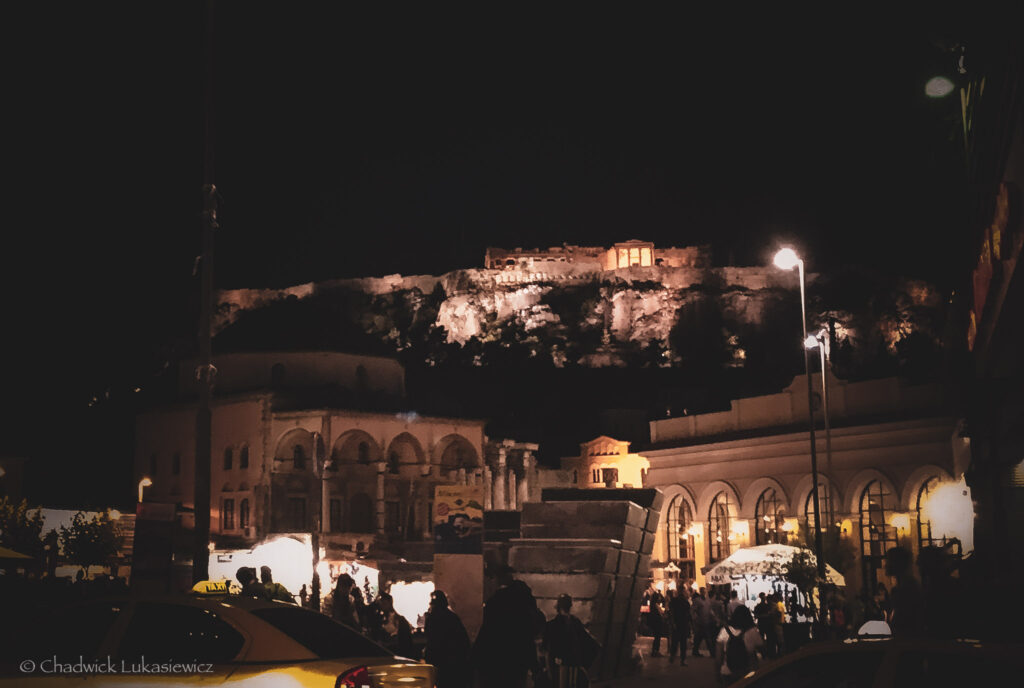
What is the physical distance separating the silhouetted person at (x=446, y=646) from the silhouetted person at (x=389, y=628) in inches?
129

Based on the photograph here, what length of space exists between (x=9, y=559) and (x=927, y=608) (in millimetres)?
18820

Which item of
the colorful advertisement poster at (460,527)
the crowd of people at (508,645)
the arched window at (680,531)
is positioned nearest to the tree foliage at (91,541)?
the arched window at (680,531)

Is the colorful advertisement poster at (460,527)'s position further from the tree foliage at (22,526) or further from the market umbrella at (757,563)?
the tree foliage at (22,526)

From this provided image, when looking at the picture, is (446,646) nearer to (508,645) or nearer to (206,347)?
(508,645)

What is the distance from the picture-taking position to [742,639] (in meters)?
14.3

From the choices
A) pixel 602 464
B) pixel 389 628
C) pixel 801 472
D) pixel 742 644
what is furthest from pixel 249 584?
pixel 602 464

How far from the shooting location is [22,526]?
3894 centimetres

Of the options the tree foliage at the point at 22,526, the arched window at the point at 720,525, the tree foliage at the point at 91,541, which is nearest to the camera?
the tree foliage at the point at 22,526

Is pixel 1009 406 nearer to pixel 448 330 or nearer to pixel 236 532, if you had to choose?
pixel 236 532

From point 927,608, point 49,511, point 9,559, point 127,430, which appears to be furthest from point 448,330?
point 927,608

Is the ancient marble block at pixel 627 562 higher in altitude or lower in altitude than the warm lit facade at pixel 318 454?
lower

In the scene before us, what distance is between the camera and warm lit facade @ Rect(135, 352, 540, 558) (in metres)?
55.9

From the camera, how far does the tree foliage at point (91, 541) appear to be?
38531 millimetres

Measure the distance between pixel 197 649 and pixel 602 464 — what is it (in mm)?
62260
